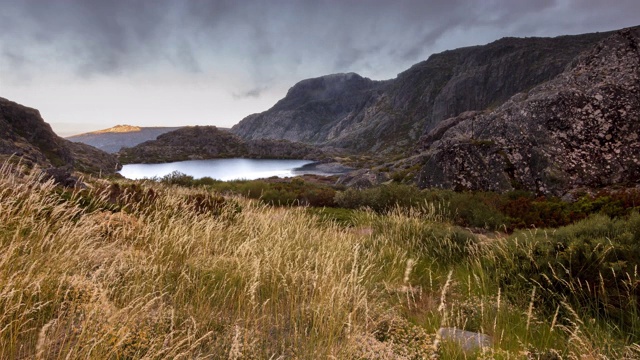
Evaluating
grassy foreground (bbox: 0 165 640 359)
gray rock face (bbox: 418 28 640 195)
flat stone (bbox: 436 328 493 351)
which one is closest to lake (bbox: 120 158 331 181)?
gray rock face (bbox: 418 28 640 195)

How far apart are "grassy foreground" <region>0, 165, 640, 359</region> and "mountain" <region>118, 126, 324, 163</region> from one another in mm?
148537

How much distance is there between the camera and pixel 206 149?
177m

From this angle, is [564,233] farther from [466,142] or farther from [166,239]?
[466,142]

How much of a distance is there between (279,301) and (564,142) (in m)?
17.9

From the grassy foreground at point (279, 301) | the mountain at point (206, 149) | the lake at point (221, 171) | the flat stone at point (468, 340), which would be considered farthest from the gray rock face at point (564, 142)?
the mountain at point (206, 149)

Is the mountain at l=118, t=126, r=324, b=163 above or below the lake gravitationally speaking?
above

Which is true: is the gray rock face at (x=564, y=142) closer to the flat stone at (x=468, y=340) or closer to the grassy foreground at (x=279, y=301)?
the grassy foreground at (x=279, y=301)

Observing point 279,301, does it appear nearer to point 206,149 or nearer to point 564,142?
point 564,142

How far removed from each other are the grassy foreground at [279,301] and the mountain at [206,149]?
487ft

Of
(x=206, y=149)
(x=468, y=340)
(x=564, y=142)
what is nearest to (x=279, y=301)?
(x=468, y=340)

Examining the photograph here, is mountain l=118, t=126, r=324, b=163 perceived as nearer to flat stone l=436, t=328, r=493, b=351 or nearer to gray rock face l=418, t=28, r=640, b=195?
gray rock face l=418, t=28, r=640, b=195

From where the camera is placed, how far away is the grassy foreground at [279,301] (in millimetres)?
3008

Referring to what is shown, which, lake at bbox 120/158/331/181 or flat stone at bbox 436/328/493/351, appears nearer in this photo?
flat stone at bbox 436/328/493/351

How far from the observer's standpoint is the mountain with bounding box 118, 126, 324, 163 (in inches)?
6006
